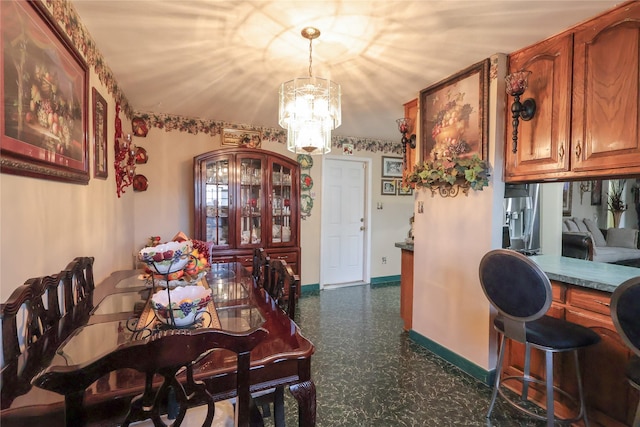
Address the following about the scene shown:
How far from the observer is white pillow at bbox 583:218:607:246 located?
13.1 ft

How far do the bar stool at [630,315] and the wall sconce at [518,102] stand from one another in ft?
3.50

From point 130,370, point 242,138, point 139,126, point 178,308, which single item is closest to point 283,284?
point 178,308

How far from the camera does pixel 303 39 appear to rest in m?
1.90

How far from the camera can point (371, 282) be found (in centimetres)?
478

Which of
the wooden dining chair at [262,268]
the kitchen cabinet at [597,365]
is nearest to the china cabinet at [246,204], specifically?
the wooden dining chair at [262,268]

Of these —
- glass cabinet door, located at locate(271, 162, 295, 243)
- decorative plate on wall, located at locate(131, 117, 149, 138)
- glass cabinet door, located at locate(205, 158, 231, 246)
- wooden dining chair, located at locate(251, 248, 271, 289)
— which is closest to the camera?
wooden dining chair, located at locate(251, 248, 271, 289)

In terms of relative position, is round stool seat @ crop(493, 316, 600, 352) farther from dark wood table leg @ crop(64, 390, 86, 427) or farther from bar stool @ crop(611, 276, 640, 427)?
dark wood table leg @ crop(64, 390, 86, 427)

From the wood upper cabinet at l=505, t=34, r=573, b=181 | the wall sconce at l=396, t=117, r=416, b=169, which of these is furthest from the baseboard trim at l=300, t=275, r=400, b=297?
the wood upper cabinet at l=505, t=34, r=573, b=181

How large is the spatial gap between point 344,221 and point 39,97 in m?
3.76

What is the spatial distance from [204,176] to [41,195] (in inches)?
86.6

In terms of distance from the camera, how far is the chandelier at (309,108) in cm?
186

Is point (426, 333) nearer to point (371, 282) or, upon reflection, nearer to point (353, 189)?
point (371, 282)

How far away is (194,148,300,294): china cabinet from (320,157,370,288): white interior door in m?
0.74

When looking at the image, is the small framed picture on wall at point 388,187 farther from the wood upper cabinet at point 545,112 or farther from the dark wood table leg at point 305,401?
the dark wood table leg at point 305,401
